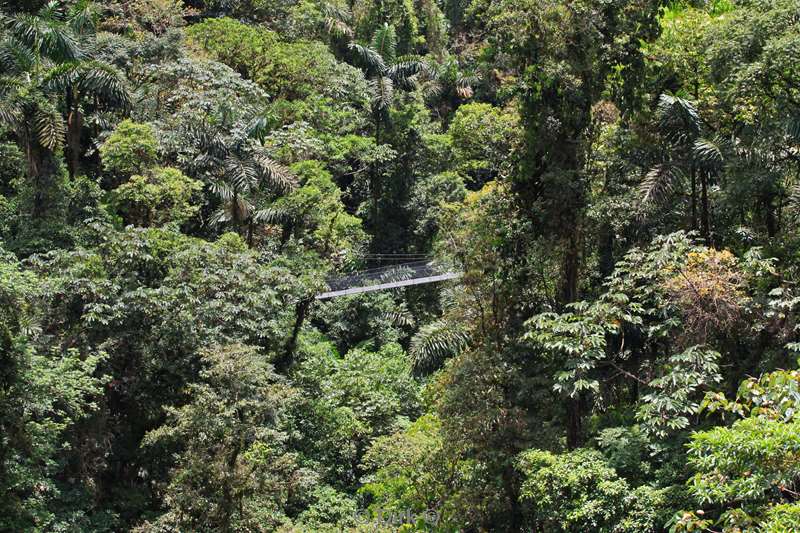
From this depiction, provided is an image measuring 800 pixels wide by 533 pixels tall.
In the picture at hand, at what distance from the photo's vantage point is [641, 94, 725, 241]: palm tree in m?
14.4

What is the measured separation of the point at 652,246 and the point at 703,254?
132 centimetres

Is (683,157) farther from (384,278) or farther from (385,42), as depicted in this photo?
(385,42)

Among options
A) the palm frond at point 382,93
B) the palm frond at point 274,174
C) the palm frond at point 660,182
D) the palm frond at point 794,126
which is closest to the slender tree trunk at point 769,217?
the palm frond at point 660,182

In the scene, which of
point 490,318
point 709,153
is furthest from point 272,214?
point 709,153

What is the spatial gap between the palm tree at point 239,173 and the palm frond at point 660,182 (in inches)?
412

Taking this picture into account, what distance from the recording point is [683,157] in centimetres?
1520

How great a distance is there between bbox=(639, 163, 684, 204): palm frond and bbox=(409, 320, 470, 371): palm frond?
160 inches

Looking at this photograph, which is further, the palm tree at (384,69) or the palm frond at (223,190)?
the palm tree at (384,69)

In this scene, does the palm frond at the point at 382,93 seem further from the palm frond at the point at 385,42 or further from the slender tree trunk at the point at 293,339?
the slender tree trunk at the point at 293,339

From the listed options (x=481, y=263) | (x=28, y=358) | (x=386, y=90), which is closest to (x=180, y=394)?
(x=28, y=358)

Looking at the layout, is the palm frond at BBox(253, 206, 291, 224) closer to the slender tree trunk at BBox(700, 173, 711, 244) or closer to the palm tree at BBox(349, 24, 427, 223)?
the palm tree at BBox(349, 24, 427, 223)

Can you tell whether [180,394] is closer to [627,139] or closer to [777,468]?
[627,139]

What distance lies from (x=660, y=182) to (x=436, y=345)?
16.3 ft

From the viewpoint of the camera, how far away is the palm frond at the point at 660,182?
14.7 m
